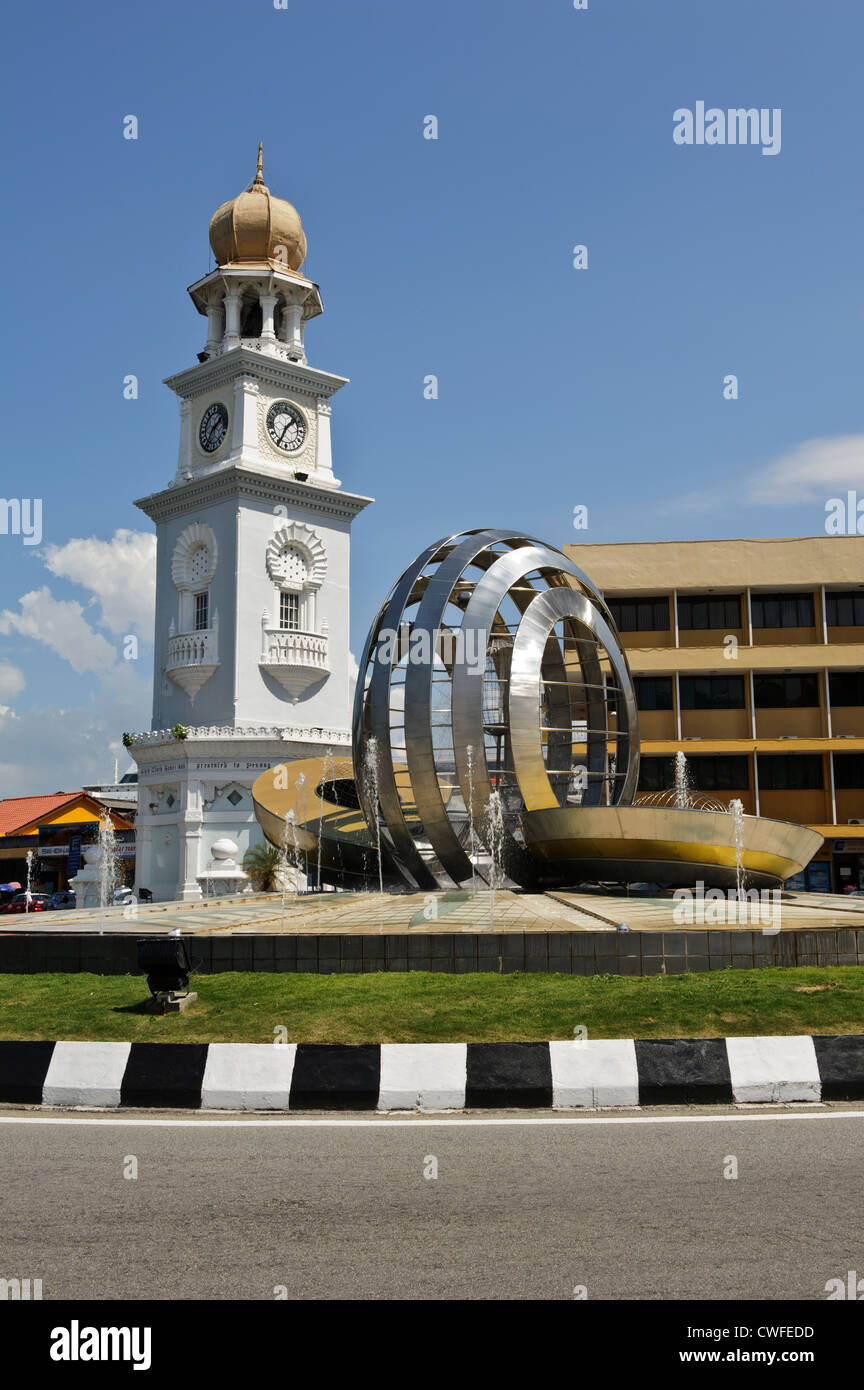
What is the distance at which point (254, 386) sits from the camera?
184 ft

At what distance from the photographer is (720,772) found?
4547cm

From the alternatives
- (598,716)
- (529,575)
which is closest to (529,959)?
(529,575)

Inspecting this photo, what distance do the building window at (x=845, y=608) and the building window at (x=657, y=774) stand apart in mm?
8263

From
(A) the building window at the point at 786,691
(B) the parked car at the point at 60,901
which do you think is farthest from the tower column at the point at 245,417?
(A) the building window at the point at 786,691

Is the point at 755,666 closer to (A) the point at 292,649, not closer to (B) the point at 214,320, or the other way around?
(A) the point at 292,649

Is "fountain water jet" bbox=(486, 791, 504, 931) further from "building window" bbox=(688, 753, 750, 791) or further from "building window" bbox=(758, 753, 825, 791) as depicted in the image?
"building window" bbox=(758, 753, 825, 791)

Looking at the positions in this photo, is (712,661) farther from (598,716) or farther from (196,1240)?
(196,1240)

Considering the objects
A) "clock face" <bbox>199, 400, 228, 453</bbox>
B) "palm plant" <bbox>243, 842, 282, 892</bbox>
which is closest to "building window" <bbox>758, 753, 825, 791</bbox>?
"palm plant" <bbox>243, 842, 282, 892</bbox>

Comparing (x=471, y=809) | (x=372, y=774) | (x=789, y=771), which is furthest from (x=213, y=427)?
(x=471, y=809)

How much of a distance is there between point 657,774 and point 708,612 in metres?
6.55

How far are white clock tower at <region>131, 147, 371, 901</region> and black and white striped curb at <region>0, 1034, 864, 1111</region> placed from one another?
4102 cm

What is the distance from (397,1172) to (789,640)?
42.2 metres

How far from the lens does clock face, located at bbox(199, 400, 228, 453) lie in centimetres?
5678

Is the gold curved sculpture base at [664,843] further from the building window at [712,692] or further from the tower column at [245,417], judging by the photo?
the tower column at [245,417]
